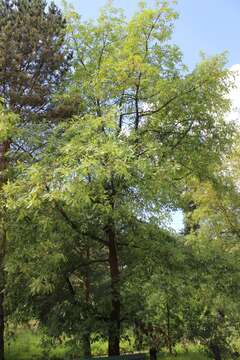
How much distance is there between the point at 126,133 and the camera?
294 inches

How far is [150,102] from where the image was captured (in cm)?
784

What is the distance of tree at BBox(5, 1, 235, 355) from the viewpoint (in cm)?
620

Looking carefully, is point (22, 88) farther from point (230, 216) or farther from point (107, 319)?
point (230, 216)

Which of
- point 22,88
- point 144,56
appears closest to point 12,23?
point 22,88

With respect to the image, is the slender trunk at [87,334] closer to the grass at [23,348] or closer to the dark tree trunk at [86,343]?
the dark tree trunk at [86,343]

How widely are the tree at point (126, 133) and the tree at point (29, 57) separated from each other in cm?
204

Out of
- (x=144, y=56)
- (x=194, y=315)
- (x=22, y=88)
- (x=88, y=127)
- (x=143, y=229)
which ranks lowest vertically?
(x=194, y=315)

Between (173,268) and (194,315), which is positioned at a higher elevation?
(173,268)

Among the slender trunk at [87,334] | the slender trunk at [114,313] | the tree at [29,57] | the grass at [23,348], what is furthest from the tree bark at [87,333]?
the grass at [23,348]

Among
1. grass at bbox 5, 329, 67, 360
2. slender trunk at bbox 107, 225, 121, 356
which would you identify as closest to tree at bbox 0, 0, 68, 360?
slender trunk at bbox 107, 225, 121, 356

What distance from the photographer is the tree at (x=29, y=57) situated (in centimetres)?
1017

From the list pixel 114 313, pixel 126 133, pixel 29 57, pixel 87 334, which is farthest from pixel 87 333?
pixel 29 57

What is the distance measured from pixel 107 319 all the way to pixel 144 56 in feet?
16.5

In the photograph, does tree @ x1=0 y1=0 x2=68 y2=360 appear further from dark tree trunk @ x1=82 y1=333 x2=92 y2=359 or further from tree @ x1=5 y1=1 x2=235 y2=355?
dark tree trunk @ x1=82 y1=333 x2=92 y2=359
